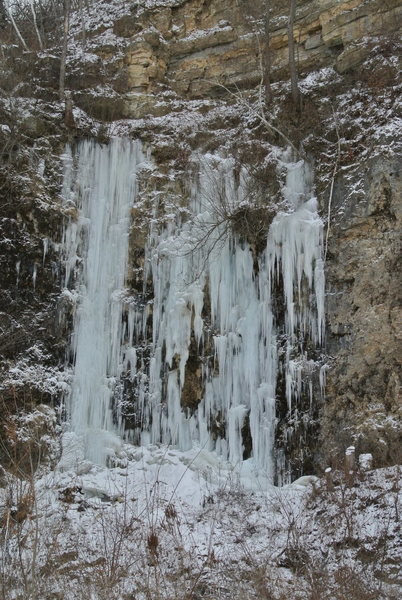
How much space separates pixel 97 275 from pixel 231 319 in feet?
7.79

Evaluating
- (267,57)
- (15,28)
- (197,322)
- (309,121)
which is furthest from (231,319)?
(15,28)

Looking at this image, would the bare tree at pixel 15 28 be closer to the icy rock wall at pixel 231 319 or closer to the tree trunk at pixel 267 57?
the tree trunk at pixel 267 57

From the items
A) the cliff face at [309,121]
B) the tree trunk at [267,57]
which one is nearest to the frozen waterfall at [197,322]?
the cliff face at [309,121]

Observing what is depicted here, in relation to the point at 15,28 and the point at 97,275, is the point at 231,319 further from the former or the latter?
the point at 15,28

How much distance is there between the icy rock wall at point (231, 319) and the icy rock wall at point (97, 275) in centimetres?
53

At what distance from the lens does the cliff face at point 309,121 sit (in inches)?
359

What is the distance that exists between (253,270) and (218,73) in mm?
5316

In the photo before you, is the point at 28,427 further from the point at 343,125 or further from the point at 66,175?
the point at 343,125

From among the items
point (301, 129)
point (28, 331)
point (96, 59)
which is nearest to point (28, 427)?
point (28, 331)

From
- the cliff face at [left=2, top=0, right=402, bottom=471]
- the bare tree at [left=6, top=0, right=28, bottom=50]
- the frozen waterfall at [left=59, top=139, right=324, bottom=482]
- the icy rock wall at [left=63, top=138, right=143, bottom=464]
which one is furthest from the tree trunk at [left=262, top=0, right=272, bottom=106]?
the bare tree at [left=6, top=0, right=28, bottom=50]

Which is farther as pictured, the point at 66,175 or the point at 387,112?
the point at 66,175

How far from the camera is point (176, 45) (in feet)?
45.8

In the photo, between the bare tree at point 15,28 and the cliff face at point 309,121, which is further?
the bare tree at point 15,28

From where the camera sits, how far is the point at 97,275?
424 inches
